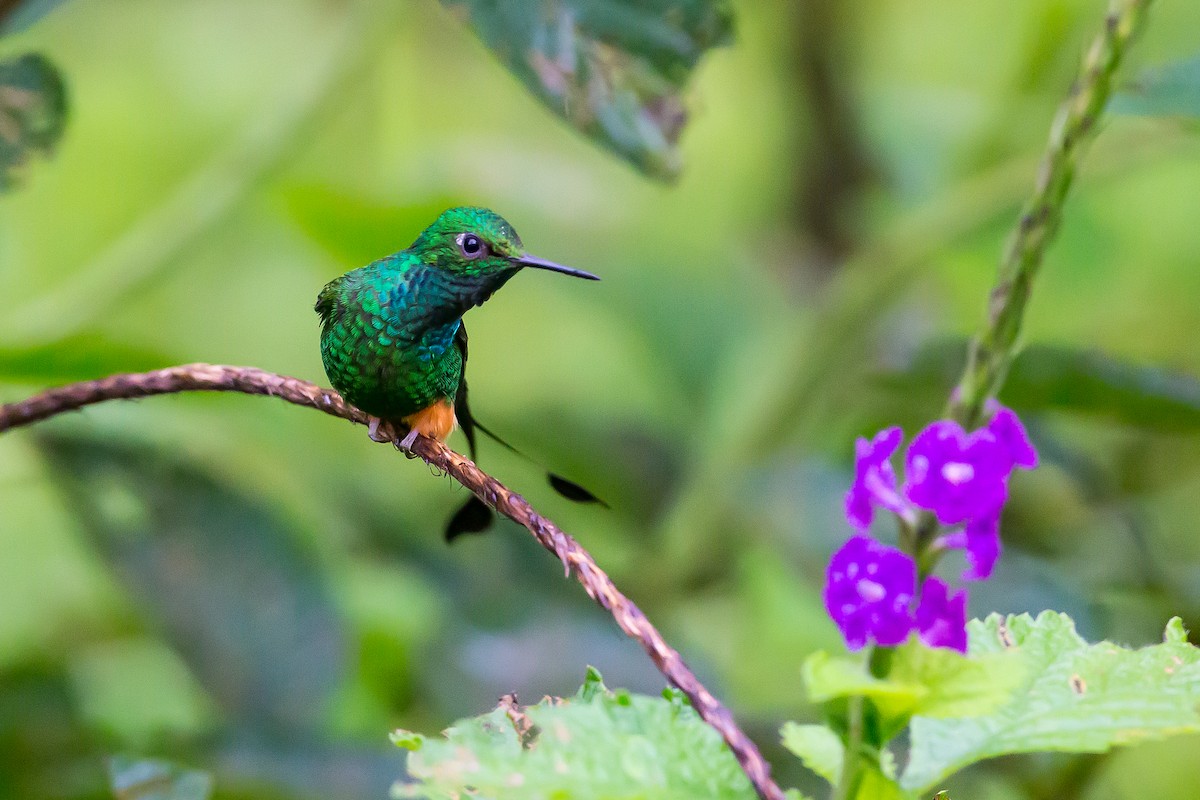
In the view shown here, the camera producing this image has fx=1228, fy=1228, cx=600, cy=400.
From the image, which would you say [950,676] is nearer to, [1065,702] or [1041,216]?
[1065,702]

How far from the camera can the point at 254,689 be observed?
1767 millimetres

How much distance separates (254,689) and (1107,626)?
127cm

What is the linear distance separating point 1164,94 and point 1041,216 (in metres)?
0.66

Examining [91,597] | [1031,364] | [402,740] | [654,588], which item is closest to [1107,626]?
[1031,364]

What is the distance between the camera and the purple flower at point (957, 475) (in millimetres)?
716

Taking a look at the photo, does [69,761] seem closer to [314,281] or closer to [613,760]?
[613,760]

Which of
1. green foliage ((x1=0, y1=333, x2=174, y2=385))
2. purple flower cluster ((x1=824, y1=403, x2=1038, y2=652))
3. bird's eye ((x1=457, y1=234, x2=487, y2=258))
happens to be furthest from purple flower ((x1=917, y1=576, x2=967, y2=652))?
green foliage ((x1=0, y1=333, x2=174, y2=385))

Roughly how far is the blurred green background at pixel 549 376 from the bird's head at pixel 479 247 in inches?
17.8

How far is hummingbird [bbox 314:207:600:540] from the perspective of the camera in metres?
0.92

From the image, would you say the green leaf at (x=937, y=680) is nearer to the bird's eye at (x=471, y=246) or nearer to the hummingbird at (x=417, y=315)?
the hummingbird at (x=417, y=315)

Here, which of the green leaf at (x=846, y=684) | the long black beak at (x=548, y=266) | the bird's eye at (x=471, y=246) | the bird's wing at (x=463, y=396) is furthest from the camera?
the bird's wing at (x=463, y=396)

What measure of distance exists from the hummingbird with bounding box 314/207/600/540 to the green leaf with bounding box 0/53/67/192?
0.58 m

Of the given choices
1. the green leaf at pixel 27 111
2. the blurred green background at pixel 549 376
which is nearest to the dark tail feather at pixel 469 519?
the blurred green background at pixel 549 376

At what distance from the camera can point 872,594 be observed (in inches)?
27.8
